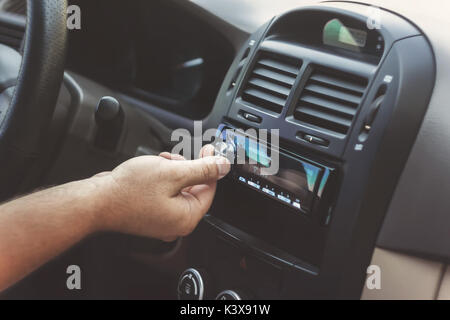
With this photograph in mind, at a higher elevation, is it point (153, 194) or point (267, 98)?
point (267, 98)

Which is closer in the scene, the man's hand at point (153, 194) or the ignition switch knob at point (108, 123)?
the man's hand at point (153, 194)

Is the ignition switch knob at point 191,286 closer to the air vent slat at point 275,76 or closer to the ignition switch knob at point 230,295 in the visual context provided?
the ignition switch knob at point 230,295

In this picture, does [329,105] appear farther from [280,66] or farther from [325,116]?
[280,66]

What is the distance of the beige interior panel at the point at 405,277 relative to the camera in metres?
1.09

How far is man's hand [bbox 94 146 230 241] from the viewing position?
1.09 metres

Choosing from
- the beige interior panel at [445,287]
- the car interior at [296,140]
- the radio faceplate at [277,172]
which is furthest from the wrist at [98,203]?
the beige interior panel at [445,287]

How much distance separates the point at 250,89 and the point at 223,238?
0.37 m

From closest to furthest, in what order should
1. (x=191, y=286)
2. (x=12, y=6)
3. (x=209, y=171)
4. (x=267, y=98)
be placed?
1. (x=209, y=171)
2. (x=267, y=98)
3. (x=191, y=286)
4. (x=12, y=6)

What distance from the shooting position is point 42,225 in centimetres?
106

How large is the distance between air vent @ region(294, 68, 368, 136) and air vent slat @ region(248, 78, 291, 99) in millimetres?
46

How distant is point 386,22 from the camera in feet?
3.68

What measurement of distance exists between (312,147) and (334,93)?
0.12 metres

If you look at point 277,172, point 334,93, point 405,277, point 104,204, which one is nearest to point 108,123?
point 104,204
